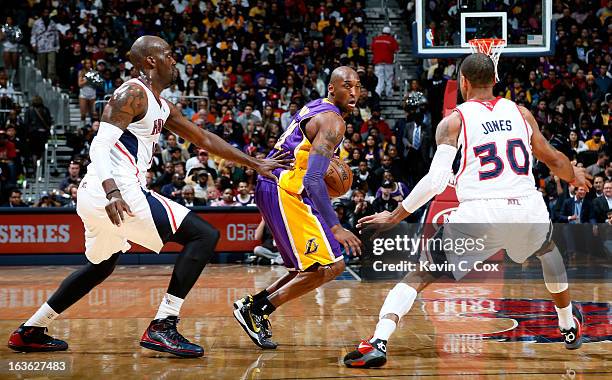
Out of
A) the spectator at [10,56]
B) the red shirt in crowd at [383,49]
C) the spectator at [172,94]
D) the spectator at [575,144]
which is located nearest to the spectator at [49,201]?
the spectator at [172,94]

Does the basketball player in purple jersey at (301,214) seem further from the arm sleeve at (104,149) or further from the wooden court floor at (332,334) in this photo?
the arm sleeve at (104,149)

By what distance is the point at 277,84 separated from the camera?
18922mm

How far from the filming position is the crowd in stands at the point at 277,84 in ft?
→ 48.2

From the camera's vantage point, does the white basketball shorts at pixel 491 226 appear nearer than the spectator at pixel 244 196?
Yes

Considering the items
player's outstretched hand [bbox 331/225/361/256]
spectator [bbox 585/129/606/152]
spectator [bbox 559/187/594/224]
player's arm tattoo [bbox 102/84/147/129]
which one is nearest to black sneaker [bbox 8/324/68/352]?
player's arm tattoo [bbox 102/84/147/129]

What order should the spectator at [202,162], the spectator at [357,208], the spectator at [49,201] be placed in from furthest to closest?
the spectator at [202,162] < the spectator at [49,201] < the spectator at [357,208]

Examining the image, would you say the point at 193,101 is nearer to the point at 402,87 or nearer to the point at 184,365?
the point at 402,87

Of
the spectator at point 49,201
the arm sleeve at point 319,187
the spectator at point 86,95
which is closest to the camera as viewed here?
the arm sleeve at point 319,187

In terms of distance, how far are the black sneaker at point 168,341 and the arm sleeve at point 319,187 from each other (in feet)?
4.11

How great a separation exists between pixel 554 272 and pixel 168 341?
2.68 meters

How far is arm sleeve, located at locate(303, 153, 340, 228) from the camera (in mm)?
5438

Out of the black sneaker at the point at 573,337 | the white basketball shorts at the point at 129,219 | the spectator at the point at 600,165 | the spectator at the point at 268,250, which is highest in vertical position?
the white basketball shorts at the point at 129,219

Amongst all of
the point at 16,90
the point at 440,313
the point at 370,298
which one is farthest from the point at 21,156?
the point at 440,313

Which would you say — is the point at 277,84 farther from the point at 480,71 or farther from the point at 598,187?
the point at 480,71
